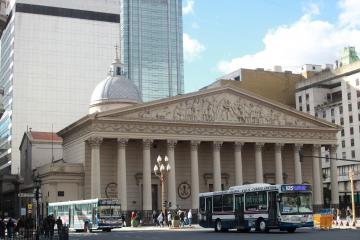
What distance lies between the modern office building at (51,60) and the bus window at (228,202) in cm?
9737

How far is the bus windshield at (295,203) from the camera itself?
137 ft

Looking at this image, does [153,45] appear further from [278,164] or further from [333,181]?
[278,164]

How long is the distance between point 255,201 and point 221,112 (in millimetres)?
31116

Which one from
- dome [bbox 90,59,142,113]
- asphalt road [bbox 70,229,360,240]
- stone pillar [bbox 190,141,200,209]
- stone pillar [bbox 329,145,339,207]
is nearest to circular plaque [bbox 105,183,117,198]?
stone pillar [bbox 190,141,200,209]

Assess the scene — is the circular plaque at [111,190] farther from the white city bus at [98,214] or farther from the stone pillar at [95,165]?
the white city bus at [98,214]

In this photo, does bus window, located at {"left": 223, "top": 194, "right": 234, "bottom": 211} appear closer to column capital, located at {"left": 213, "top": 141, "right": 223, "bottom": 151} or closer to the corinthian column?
column capital, located at {"left": 213, "top": 141, "right": 223, "bottom": 151}

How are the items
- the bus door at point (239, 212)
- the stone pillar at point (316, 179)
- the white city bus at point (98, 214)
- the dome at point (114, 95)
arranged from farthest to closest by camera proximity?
1. the dome at point (114, 95)
2. the stone pillar at point (316, 179)
3. the white city bus at point (98, 214)
4. the bus door at point (239, 212)

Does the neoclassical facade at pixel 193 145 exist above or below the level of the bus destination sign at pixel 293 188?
above

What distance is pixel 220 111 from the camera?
74.1 metres

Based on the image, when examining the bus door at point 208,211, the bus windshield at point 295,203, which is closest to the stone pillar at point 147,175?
the bus door at point 208,211

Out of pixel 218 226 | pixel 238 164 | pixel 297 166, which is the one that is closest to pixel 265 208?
pixel 218 226

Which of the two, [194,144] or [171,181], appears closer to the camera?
[171,181]

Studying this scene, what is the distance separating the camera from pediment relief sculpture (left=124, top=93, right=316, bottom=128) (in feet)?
234

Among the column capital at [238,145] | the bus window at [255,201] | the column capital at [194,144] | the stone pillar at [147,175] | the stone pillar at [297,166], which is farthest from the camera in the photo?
the stone pillar at [297,166]
